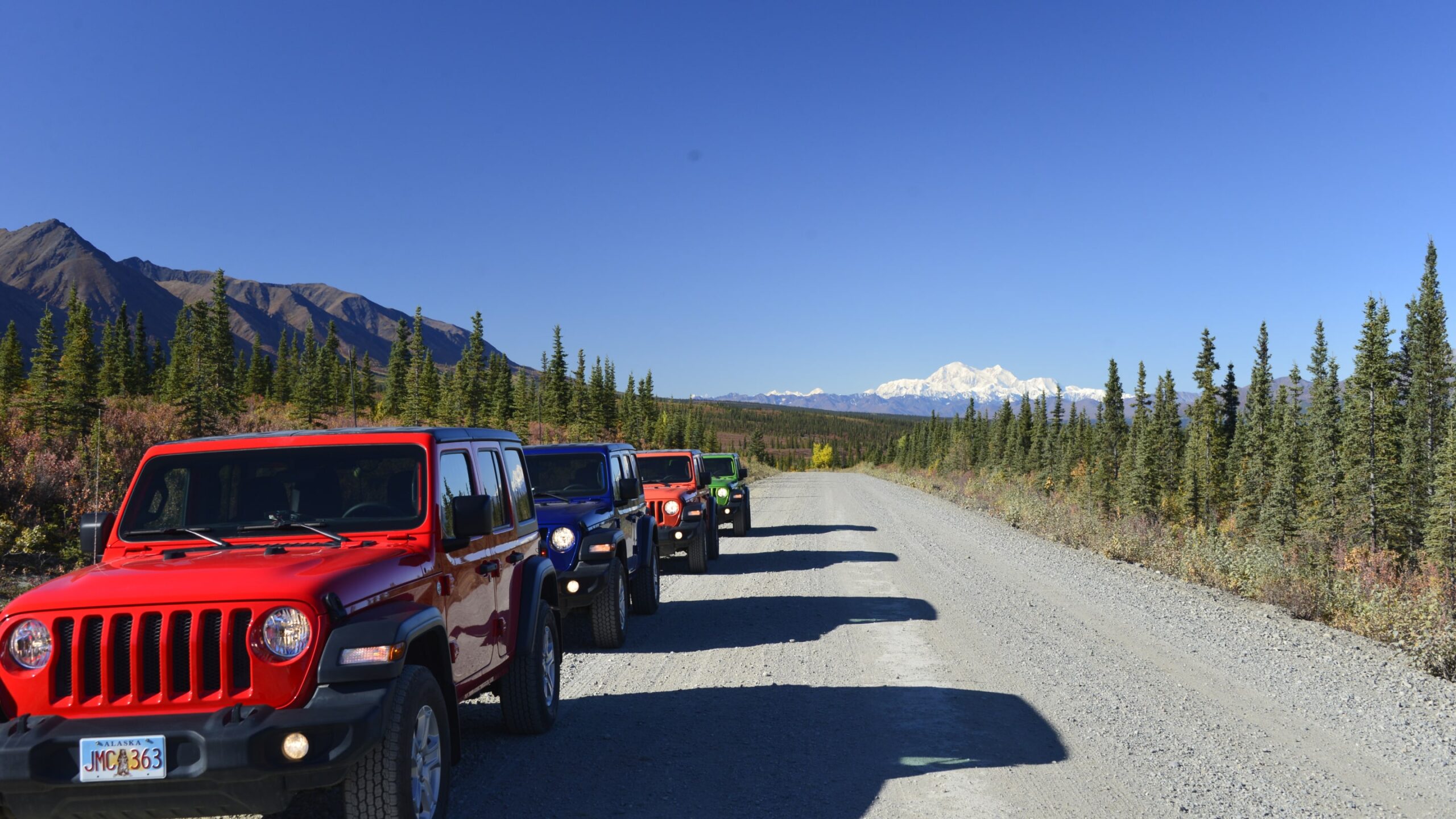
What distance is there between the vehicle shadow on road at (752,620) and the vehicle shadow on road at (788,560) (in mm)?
3168

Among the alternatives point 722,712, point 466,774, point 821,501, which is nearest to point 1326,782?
point 722,712

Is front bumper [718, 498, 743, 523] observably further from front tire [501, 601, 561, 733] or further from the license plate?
the license plate

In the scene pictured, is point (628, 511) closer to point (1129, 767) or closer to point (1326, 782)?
point (1129, 767)

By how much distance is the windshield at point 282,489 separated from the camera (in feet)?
15.7

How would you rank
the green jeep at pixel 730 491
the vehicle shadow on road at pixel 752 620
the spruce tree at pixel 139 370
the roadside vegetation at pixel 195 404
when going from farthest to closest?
the spruce tree at pixel 139 370, the green jeep at pixel 730 491, the roadside vegetation at pixel 195 404, the vehicle shadow on road at pixel 752 620

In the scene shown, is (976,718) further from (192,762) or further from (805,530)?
(805,530)

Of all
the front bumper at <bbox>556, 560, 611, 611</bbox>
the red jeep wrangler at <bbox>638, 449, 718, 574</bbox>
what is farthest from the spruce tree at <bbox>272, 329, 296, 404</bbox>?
the front bumper at <bbox>556, 560, 611, 611</bbox>

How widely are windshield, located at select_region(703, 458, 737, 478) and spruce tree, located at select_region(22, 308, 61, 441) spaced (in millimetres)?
19374

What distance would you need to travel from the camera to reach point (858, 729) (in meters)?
6.27

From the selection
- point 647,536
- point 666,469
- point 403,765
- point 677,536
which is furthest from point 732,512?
point 403,765

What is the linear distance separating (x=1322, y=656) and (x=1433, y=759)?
318 centimetres

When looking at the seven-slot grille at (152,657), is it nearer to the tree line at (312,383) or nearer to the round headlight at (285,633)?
the round headlight at (285,633)

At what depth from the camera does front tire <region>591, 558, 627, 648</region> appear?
8.82m

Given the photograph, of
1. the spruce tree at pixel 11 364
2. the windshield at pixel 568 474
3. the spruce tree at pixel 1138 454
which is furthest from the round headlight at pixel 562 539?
the spruce tree at pixel 1138 454
